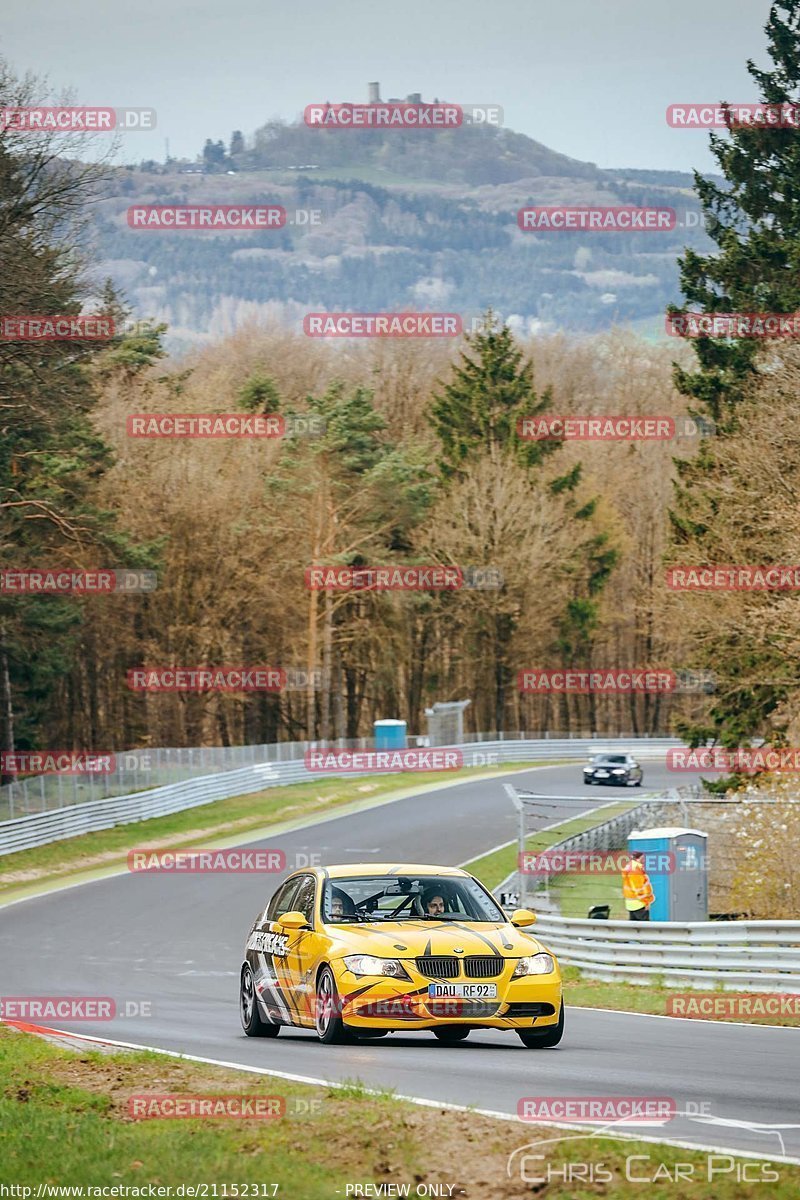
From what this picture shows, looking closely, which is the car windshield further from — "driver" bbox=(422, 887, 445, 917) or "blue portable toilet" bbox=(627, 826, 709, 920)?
"blue portable toilet" bbox=(627, 826, 709, 920)

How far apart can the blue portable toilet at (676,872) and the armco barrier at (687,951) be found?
143 cm

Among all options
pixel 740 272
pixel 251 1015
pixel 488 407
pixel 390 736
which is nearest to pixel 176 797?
pixel 390 736

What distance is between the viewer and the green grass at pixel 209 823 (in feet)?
143

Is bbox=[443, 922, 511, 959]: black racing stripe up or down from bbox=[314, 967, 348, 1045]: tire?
up

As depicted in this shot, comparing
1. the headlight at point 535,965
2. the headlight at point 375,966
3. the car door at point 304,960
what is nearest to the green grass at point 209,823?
the car door at point 304,960

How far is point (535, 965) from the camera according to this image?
13234mm

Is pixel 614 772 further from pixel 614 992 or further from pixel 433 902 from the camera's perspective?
pixel 433 902

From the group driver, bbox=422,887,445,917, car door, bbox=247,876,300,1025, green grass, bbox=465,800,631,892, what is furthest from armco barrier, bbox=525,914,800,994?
green grass, bbox=465,800,631,892

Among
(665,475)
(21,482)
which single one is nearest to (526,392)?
(665,475)

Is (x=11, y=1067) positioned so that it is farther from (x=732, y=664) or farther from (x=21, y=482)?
(x=21, y=482)

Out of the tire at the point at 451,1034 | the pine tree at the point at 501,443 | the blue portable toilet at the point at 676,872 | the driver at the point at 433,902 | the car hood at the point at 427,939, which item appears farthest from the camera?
the pine tree at the point at 501,443

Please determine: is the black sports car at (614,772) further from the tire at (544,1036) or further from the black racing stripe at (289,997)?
the tire at (544,1036)

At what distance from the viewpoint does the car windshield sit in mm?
14008

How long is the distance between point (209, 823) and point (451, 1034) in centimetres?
3820
